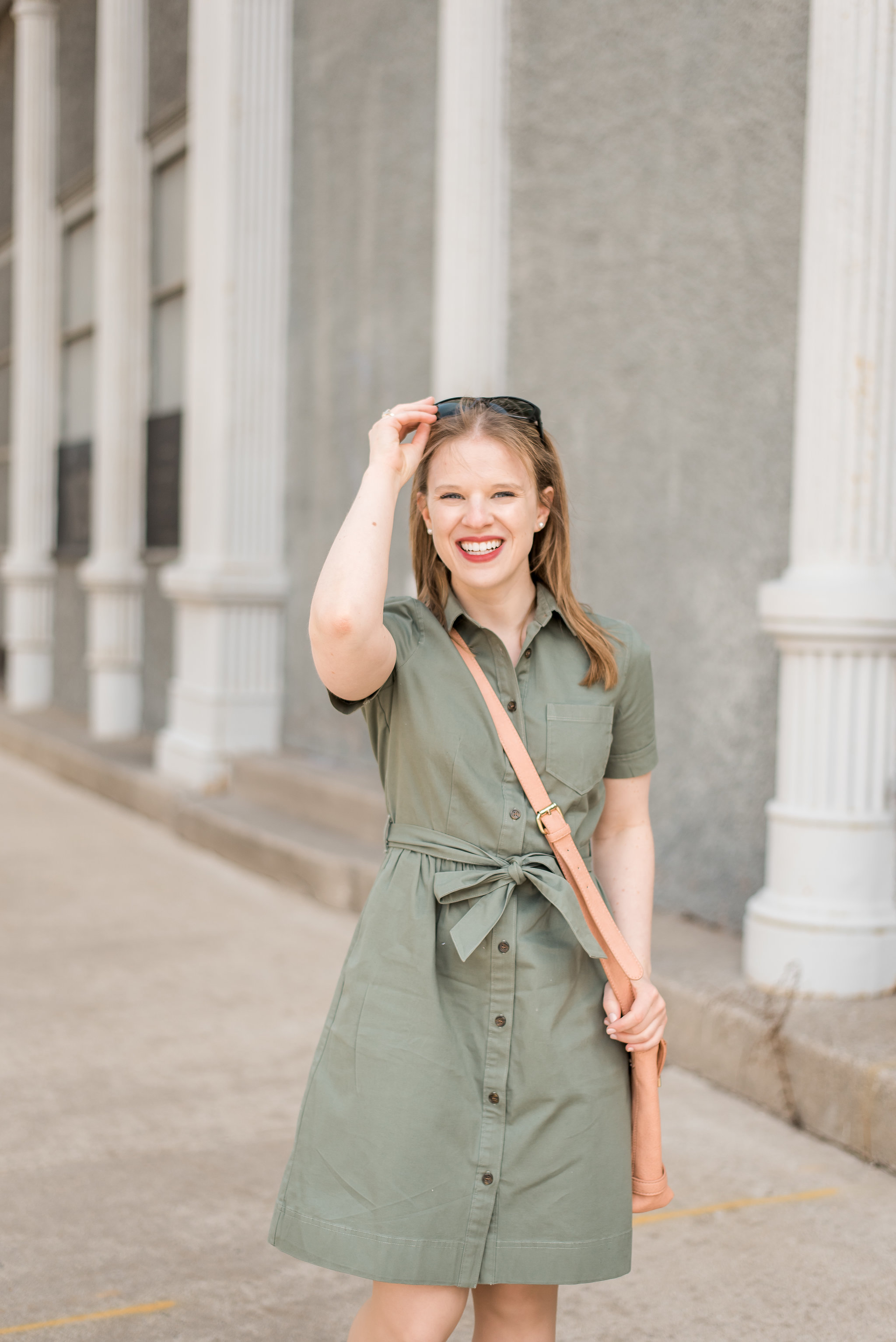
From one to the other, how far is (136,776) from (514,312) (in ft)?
13.8

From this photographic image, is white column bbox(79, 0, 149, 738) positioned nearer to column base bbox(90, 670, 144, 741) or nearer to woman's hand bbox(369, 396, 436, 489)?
column base bbox(90, 670, 144, 741)

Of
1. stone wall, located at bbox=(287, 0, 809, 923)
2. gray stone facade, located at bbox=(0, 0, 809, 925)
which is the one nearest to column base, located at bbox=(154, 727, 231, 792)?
gray stone facade, located at bbox=(0, 0, 809, 925)

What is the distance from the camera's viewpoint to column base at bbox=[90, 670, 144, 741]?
11.1m

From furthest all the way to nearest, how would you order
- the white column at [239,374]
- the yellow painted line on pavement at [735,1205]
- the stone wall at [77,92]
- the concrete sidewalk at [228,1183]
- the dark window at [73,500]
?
1. the dark window at [73,500]
2. the stone wall at [77,92]
3. the white column at [239,374]
4. the yellow painted line on pavement at [735,1205]
5. the concrete sidewalk at [228,1183]

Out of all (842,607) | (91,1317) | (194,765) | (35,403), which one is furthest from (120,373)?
(91,1317)

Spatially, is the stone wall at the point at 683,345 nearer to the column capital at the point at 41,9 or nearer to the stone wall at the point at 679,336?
the stone wall at the point at 679,336

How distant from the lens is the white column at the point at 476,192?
6.27 meters

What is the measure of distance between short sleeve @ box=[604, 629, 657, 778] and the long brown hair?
51mm

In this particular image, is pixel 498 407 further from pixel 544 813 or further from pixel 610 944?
pixel 610 944

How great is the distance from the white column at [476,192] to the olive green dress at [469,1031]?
172 inches

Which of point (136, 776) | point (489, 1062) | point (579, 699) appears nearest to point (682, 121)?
point (579, 699)

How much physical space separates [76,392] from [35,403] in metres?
0.55

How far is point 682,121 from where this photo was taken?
5297 mm

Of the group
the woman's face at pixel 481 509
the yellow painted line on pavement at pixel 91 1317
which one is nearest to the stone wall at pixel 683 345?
the yellow painted line on pavement at pixel 91 1317
